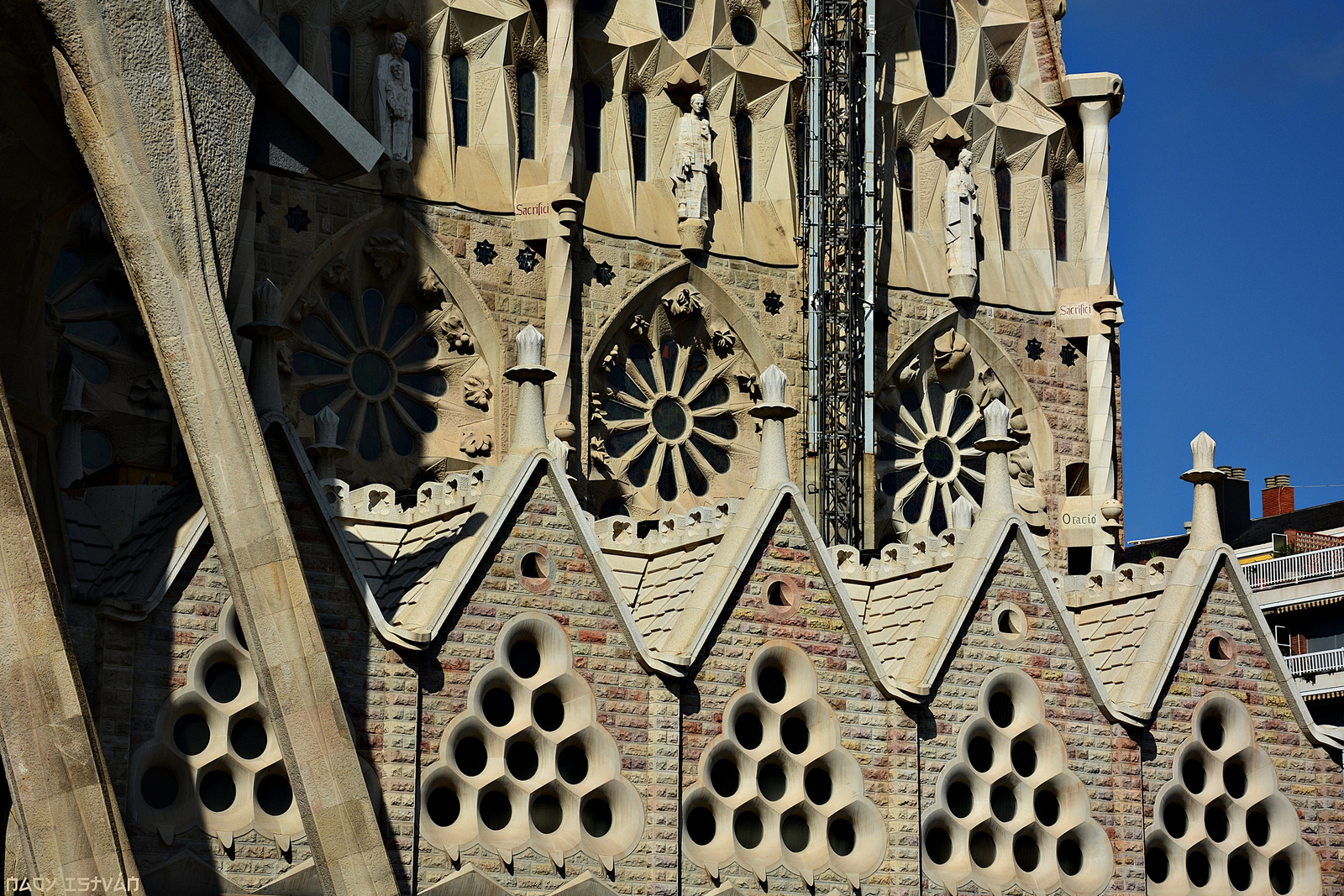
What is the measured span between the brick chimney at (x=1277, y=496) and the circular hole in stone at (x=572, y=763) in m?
34.9

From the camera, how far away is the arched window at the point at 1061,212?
35688mm

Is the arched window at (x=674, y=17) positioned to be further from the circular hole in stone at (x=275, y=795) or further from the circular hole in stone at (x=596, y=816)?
the circular hole in stone at (x=275, y=795)

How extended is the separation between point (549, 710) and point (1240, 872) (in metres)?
9.14

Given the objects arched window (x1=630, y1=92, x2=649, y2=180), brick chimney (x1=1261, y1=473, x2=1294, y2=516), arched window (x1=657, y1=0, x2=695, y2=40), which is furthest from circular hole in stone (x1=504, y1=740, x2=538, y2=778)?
brick chimney (x1=1261, y1=473, x2=1294, y2=516)

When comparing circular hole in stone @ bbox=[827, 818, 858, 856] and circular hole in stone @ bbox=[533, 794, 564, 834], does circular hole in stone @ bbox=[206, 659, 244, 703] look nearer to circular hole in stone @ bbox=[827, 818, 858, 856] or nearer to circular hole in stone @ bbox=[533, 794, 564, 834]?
circular hole in stone @ bbox=[533, 794, 564, 834]

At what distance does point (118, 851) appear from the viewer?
60.8ft

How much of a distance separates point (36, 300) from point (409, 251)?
7969 mm

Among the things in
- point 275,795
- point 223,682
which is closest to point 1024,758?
point 275,795

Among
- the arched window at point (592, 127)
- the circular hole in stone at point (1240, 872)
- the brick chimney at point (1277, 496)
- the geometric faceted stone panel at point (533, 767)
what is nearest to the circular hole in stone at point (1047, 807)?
the circular hole in stone at point (1240, 872)

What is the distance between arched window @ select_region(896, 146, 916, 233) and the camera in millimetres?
34625

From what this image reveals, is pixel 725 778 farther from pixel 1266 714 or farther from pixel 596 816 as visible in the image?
pixel 1266 714

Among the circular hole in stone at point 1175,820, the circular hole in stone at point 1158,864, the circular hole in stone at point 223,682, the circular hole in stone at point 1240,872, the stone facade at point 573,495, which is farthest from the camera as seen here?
the circular hole in stone at point 1240,872

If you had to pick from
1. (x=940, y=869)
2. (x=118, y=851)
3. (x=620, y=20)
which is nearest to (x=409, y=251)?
(x=620, y=20)

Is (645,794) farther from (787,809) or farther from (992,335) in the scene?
(992,335)
